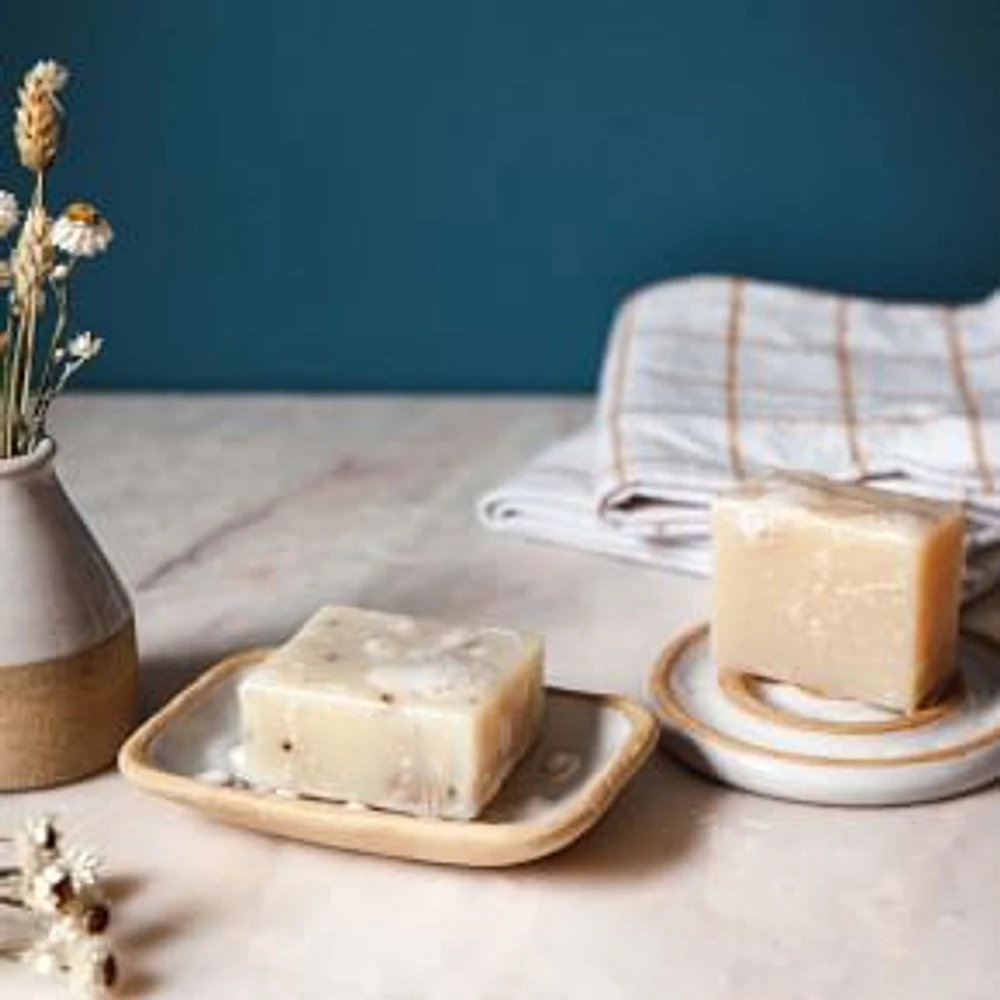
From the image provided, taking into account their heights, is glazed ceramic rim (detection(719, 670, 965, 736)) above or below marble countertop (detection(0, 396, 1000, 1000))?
above

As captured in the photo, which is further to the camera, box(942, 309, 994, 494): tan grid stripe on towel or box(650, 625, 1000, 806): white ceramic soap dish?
box(942, 309, 994, 494): tan grid stripe on towel

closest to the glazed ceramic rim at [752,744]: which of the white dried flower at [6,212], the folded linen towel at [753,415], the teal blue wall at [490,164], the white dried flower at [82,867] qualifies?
the folded linen towel at [753,415]

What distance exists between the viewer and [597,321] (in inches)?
68.5

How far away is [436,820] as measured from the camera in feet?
3.22

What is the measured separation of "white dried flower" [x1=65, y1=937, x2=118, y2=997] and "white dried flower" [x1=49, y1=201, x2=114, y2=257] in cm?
34

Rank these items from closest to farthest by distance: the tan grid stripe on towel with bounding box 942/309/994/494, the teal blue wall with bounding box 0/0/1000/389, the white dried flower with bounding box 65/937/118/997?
the white dried flower with bounding box 65/937/118/997, the tan grid stripe on towel with bounding box 942/309/994/494, the teal blue wall with bounding box 0/0/1000/389

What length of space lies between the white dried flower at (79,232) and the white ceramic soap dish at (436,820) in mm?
251

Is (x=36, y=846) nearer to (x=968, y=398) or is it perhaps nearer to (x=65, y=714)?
(x=65, y=714)

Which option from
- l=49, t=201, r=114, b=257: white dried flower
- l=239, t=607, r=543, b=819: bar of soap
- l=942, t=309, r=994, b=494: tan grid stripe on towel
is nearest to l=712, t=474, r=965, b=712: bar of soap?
l=239, t=607, r=543, b=819: bar of soap

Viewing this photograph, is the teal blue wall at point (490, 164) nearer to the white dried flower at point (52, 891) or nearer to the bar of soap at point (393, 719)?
the bar of soap at point (393, 719)

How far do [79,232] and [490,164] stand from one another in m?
0.73

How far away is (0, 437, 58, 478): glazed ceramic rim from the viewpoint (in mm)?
1043

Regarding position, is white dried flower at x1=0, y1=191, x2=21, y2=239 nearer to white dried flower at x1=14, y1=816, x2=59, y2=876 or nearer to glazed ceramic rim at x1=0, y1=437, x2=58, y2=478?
glazed ceramic rim at x1=0, y1=437, x2=58, y2=478

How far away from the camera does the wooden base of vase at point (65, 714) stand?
1049mm
